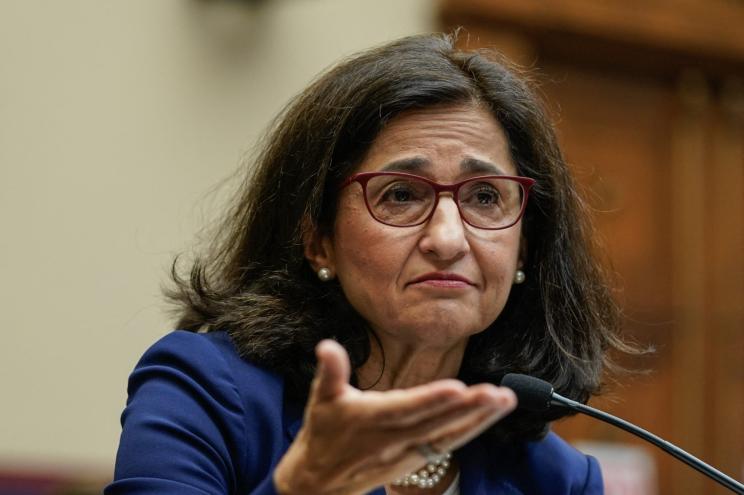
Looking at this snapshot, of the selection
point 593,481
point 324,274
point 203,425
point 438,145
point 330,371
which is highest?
point 438,145

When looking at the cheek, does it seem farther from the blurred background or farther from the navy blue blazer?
the blurred background

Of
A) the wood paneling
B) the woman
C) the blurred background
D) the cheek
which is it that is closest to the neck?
the woman

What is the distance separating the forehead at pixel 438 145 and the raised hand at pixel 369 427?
0.73 meters

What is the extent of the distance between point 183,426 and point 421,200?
1.79 feet

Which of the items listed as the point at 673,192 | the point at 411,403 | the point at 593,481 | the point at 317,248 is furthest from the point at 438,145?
the point at 673,192

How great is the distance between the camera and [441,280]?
208cm

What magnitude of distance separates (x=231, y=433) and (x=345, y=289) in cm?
35

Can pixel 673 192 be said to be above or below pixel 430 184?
below

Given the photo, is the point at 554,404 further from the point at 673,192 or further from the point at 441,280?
the point at 673,192

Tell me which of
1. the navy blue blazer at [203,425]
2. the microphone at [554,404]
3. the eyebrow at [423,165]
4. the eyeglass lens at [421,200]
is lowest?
the navy blue blazer at [203,425]

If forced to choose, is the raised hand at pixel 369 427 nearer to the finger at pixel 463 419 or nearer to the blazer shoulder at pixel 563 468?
the finger at pixel 463 419

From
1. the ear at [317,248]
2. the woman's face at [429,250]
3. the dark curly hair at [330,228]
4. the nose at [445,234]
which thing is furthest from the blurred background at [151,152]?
the nose at [445,234]

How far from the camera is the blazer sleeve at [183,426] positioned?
1.84 m

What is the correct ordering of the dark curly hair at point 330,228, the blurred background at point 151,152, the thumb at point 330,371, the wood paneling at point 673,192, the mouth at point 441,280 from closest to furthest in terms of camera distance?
the thumb at point 330,371, the mouth at point 441,280, the dark curly hair at point 330,228, the blurred background at point 151,152, the wood paneling at point 673,192
